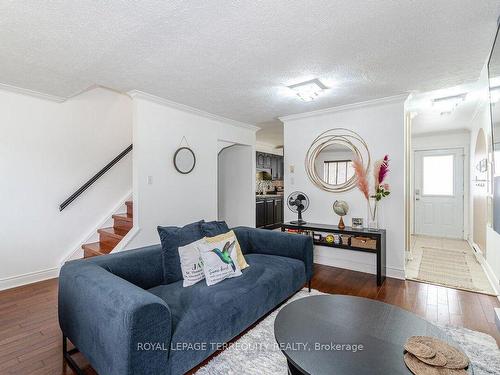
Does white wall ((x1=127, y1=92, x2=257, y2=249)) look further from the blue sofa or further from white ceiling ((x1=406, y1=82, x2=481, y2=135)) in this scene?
white ceiling ((x1=406, y1=82, x2=481, y2=135))

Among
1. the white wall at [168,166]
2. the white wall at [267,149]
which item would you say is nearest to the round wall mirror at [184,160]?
the white wall at [168,166]

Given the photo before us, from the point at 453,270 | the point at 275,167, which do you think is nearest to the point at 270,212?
Answer: the point at 275,167

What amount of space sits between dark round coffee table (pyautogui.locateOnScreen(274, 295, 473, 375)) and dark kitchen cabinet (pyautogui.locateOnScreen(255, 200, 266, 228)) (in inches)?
169

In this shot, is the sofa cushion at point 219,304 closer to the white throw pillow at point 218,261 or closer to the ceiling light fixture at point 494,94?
the white throw pillow at point 218,261

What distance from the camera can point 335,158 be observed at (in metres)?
3.97

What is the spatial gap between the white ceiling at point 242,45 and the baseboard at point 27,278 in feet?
7.41

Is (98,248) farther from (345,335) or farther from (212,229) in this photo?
(345,335)

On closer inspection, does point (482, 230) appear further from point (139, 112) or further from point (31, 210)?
point (31, 210)

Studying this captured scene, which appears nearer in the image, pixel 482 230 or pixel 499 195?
pixel 499 195

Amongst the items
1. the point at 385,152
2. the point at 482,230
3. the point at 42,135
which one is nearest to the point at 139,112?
the point at 42,135

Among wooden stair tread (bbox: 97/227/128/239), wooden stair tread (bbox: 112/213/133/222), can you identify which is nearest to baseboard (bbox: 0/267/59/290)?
wooden stair tread (bbox: 97/227/128/239)

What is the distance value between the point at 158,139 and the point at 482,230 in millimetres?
4915

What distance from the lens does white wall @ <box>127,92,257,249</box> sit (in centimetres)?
332

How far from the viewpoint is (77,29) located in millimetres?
1933
